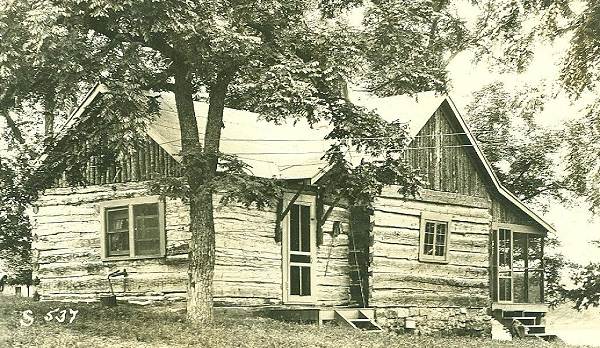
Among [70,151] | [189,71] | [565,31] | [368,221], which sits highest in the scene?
[565,31]

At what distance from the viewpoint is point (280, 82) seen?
14.8 meters

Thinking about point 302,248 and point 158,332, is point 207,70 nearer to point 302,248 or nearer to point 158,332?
point 158,332

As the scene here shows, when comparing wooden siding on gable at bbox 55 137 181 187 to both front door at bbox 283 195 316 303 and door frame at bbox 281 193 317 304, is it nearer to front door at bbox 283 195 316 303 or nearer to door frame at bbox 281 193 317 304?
door frame at bbox 281 193 317 304

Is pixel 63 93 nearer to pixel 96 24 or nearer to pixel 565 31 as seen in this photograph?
pixel 96 24

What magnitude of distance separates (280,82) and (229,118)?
8.36m

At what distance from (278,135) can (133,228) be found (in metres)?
5.88

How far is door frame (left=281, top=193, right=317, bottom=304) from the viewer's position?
2041 centimetres

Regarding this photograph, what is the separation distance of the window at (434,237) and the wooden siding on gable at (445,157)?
0.91 meters

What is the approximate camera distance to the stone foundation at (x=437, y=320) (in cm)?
2262

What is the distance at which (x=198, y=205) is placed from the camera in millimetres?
16156

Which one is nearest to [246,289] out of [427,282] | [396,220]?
[396,220]

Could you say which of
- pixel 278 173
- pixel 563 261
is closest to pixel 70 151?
pixel 278 173

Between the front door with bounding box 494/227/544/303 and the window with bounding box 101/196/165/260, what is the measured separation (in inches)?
477

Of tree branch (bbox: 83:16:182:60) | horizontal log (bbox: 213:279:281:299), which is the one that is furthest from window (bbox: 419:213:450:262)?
tree branch (bbox: 83:16:182:60)
